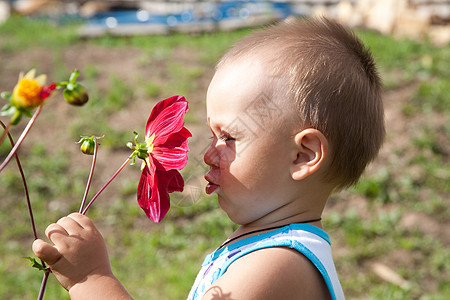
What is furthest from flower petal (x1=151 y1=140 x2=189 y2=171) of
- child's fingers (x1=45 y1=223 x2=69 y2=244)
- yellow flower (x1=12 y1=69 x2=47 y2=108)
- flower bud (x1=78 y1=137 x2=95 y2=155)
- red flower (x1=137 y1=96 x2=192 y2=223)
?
yellow flower (x1=12 y1=69 x2=47 y2=108)

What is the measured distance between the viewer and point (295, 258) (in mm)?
1324

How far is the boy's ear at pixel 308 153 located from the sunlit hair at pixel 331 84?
0.8 inches

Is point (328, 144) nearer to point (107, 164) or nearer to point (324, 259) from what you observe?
point (324, 259)

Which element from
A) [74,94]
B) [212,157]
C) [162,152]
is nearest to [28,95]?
[74,94]

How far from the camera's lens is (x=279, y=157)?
1.38 metres

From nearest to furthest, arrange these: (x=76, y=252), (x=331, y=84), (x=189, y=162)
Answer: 1. (x=76, y=252)
2. (x=331, y=84)
3. (x=189, y=162)

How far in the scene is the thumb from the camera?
45.9 inches

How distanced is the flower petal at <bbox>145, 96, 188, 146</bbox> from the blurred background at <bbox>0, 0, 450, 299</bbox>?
307 millimetres

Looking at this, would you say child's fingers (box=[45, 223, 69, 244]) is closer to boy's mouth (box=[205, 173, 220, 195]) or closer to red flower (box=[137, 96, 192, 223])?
red flower (box=[137, 96, 192, 223])

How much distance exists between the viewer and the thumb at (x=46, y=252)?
3.83ft

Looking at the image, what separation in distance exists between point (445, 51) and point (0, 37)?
4898 millimetres

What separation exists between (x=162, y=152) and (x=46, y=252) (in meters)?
0.31

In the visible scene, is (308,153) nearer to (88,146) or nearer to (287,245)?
(287,245)

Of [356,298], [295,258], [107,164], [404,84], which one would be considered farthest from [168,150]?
[404,84]
